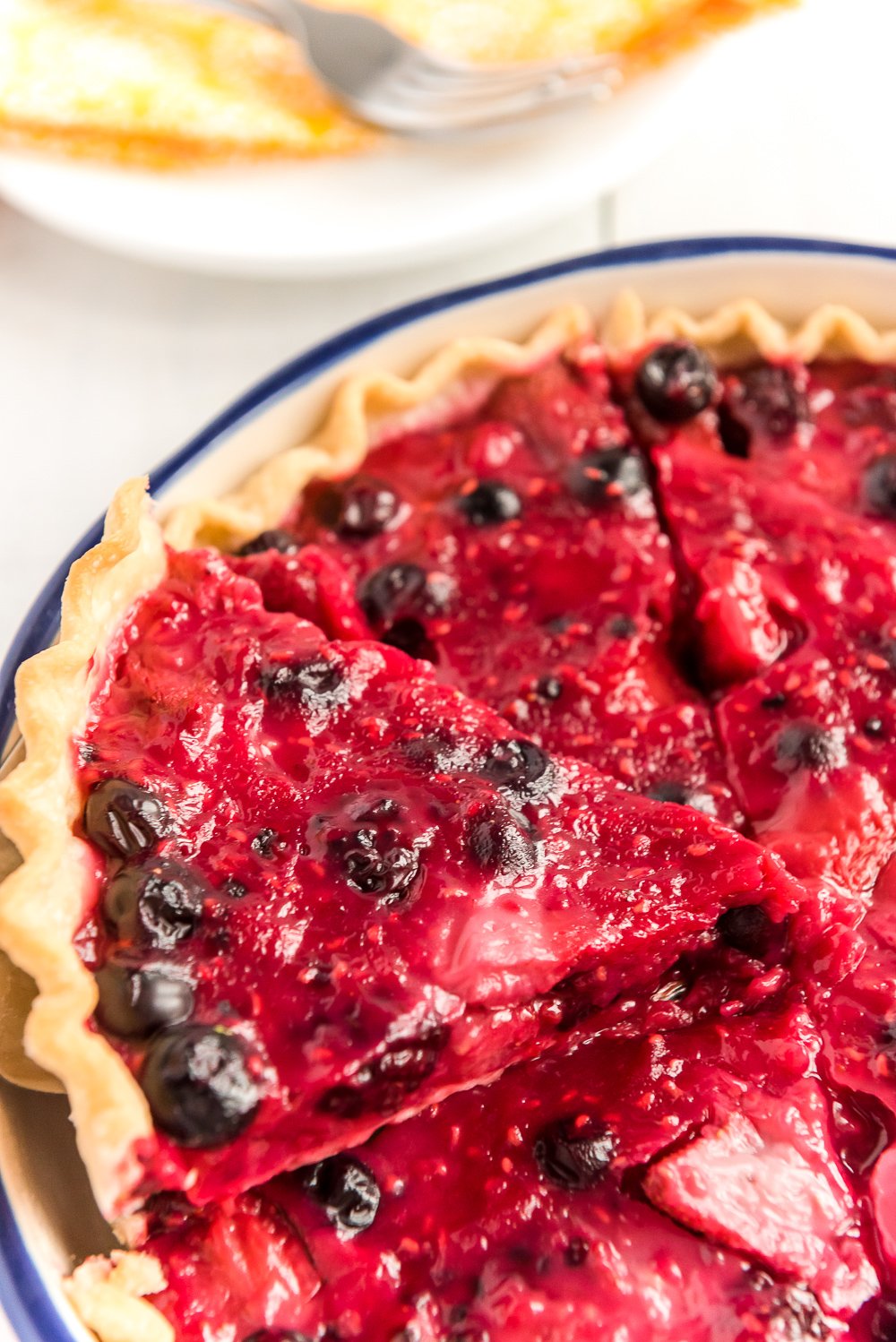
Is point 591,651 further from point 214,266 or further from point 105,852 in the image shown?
point 214,266

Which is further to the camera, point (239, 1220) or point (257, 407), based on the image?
point (257, 407)

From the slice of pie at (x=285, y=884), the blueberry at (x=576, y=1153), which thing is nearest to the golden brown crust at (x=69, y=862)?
the slice of pie at (x=285, y=884)

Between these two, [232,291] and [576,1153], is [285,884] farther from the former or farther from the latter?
[232,291]

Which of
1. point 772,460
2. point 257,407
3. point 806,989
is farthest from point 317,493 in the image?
point 806,989

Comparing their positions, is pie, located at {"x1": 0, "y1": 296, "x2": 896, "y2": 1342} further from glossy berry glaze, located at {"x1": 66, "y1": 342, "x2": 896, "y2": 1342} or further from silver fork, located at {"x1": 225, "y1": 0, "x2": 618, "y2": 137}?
silver fork, located at {"x1": 225, "y1": 0, "x2": 618, "y2": 137}

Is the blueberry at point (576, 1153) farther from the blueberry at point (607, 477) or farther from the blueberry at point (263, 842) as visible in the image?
the blueberry at point (607, 477)
